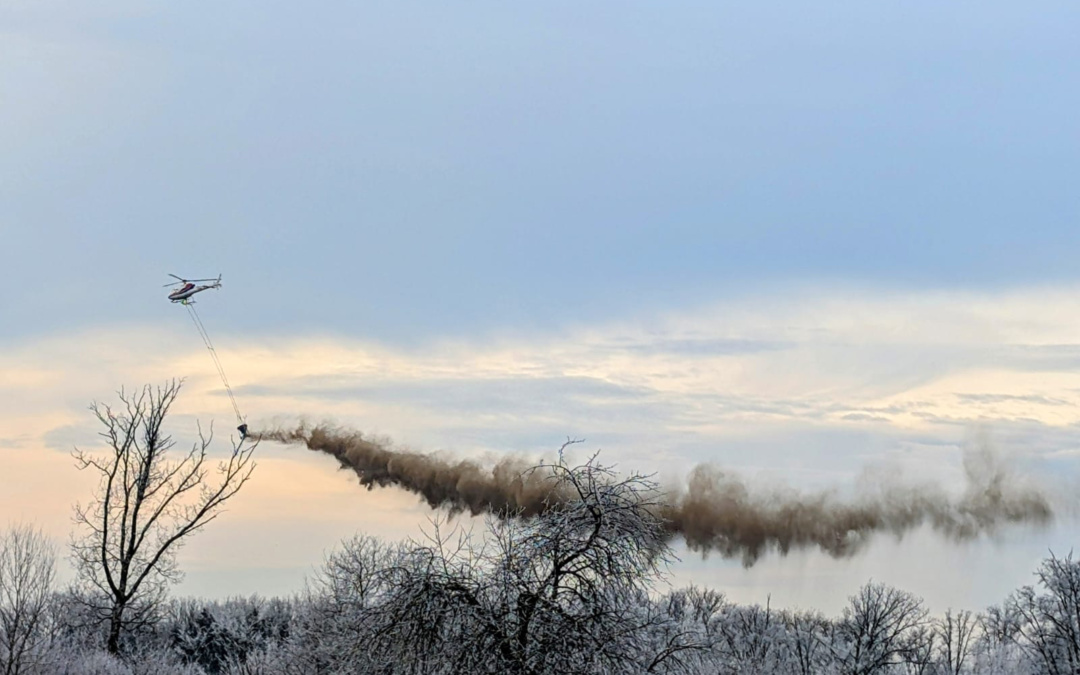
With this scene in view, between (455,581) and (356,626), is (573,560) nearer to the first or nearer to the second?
(455,581)

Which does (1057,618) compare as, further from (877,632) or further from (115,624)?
(115,624)

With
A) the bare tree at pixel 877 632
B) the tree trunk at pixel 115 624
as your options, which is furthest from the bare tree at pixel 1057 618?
the tree trunk at pixel 115 624

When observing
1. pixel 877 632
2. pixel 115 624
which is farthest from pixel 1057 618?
pixel 115 624

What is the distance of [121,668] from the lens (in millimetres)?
49781

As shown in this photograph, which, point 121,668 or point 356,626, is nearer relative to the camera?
point 356,626

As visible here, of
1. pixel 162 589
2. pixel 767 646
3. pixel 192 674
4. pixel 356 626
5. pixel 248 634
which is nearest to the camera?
pixel 356 626

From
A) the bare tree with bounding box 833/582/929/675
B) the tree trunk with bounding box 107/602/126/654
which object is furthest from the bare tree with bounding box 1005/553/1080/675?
the tree trunk with bounding box 107/602/126/654

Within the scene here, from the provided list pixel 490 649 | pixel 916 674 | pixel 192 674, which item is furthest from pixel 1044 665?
pixel 490 649

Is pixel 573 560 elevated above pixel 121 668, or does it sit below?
above

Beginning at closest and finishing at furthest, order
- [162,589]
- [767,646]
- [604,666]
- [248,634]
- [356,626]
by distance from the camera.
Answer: [604,666], [356,626], [162,589], [248,634], [767,646]

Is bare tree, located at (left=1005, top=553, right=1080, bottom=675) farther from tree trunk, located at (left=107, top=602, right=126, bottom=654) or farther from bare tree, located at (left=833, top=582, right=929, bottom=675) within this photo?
tree trunk, located at (left=107, top=602, right=126, bottom=654)

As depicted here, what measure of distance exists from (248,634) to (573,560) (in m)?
59.6

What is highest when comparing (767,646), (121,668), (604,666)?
(604,666)

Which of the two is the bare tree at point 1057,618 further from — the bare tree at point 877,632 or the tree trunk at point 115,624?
the tree trunk at point 115,624
